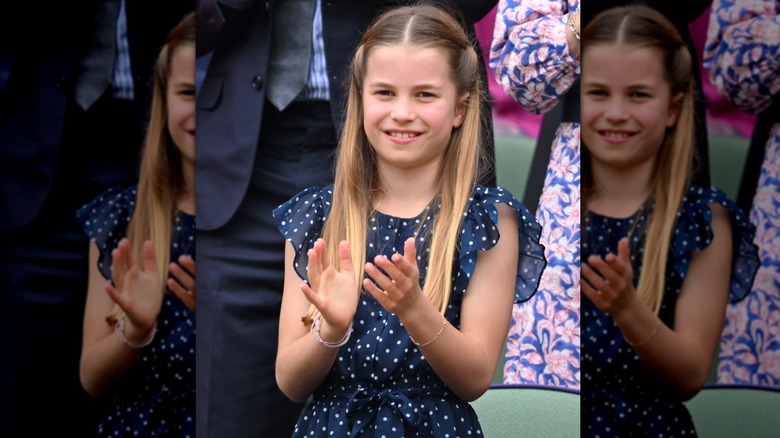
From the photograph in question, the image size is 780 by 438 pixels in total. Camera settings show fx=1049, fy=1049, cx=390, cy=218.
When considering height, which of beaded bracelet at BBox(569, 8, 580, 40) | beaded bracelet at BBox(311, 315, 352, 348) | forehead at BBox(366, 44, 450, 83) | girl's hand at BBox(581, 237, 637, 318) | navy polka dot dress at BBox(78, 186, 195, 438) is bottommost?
navy polka dot dress at BBox(78, 186, 195, 438)

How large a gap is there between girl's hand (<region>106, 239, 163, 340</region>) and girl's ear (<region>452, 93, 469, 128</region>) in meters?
1.25

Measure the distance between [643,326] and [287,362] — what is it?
112cm

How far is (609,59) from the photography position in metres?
3.31

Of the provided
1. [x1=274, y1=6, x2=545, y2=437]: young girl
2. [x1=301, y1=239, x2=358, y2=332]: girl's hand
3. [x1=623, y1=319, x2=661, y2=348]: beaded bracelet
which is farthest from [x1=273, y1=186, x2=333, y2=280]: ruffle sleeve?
[x1=623, y1=319, x2=661, y2=348]: beaded bracelet

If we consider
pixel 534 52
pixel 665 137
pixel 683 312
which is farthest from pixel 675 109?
pixel 683 312

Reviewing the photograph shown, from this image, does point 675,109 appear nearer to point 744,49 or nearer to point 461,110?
point 744,49

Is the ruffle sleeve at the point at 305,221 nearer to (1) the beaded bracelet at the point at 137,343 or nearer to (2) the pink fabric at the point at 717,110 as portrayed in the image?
(1) the beaded bracelet at the point at 137,343

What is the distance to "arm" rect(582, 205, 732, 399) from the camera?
3303 millimetres

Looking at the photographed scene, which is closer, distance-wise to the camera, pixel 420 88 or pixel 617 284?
pixel 420 88

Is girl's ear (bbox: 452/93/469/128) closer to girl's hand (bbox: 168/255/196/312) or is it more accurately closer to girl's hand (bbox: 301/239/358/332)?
girl's hand (bbox: 301/239/358/332)

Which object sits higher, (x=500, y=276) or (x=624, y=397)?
(x=500, y=276)

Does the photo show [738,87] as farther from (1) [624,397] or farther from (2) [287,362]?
(2) [287,362]

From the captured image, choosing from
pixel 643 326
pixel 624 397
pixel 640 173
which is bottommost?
pixel 624 397

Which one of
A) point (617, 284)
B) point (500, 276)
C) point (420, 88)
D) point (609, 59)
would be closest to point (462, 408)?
point (500, 276)
